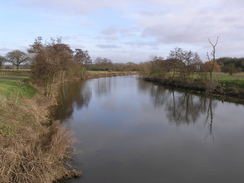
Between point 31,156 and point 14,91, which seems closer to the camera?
point 31,156

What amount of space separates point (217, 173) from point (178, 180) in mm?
1656

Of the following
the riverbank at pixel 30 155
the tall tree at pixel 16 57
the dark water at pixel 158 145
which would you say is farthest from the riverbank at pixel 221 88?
the tall tree at pixel 16 57

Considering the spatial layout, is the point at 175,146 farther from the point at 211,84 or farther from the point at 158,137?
the point at 211,84

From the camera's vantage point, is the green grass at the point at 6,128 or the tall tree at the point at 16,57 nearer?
the green grass at the point at 6,128

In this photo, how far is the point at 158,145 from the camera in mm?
9812

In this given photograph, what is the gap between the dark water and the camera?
23.7 ft

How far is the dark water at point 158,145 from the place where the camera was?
722 cm

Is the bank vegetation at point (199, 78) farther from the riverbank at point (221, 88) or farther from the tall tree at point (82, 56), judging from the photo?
the tall tree at point (82, 56)

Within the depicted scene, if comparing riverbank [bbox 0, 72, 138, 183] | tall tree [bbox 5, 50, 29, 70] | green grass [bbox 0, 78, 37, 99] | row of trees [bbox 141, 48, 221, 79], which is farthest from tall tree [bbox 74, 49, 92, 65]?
riverbank [bbox 0, 72, 138, 183]

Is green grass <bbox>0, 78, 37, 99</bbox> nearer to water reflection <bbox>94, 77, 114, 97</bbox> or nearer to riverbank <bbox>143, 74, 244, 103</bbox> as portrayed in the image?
water reflection <bbox>94, 77, 114, 97</bbox>

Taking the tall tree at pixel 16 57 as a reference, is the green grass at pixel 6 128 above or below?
below

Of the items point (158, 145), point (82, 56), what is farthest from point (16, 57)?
point (158, 145)

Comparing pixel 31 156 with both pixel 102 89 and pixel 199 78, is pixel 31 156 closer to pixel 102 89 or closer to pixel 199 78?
pixel 102 89

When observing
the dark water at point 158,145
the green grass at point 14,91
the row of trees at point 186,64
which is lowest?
the dark water at point 158,145
